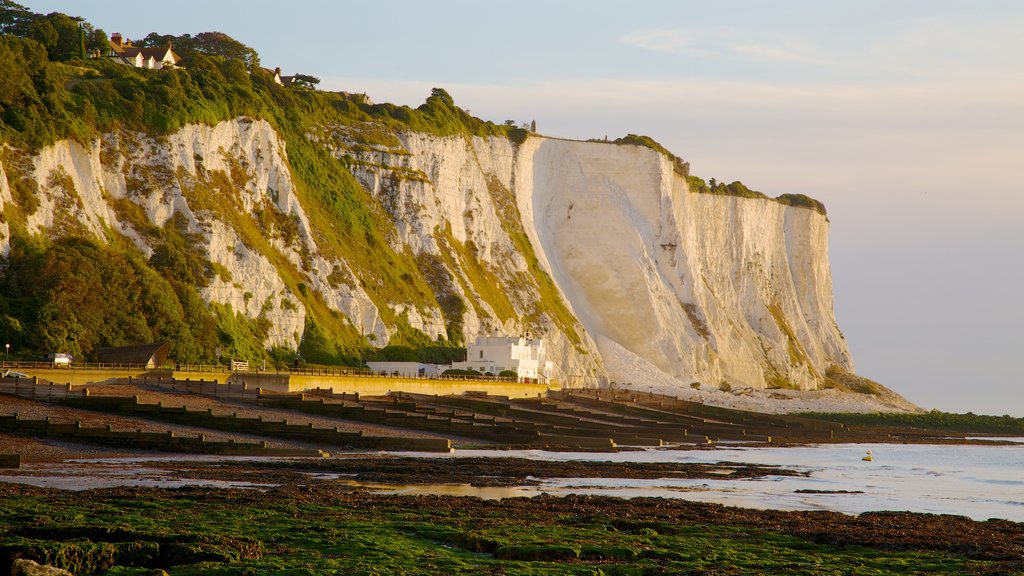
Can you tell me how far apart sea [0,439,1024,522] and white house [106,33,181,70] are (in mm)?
52493

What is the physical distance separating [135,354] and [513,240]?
45.7 metres

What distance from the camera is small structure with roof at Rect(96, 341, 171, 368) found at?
4719 centimetres

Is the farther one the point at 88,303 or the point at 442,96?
the point at 442,96

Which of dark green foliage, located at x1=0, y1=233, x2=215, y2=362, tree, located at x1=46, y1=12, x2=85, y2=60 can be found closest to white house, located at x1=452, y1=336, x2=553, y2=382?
dark green foliage, located at x1=0, y1=233, x2=215, y2=362

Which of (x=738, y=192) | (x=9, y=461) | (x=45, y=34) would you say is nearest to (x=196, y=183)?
(x=45, y=34)

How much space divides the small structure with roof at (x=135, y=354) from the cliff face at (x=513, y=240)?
6.26 meters

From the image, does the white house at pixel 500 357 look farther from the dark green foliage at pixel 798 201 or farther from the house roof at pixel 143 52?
the dark green foliage at pixel 798 201

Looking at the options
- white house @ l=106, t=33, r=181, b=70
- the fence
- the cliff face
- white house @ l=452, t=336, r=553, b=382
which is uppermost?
white house @ l=106, t=33, r=181, b=70

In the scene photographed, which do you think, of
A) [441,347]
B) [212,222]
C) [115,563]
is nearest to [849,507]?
[115,563]

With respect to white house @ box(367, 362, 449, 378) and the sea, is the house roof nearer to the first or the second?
white house @ box(367, 362, 449, 378)

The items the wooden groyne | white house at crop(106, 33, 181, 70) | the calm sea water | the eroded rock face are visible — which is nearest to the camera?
the calm sea water

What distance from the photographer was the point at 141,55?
84.8 metres

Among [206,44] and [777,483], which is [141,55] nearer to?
[206,44]

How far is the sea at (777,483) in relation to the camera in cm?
2438
